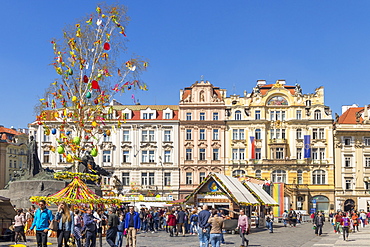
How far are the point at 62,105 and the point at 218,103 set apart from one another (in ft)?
106

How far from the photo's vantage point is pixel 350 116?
73.9 m

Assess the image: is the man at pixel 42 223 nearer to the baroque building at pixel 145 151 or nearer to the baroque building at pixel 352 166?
the baroque building at pixel 145 151

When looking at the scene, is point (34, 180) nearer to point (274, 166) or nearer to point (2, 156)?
point (274, 166)

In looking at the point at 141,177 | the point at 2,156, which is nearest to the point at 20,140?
the point at 2,156

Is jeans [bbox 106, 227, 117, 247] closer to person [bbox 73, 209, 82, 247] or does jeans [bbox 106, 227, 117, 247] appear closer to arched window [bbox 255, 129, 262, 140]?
person [bbox 73, 209, 82, 247]

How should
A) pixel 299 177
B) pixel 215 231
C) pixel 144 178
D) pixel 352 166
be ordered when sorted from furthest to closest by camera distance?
1. pixel 144 178
2. pixel 352 166
3. pixel 299 177
4. pixel 215 231

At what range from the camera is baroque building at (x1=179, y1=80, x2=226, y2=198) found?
227 feet

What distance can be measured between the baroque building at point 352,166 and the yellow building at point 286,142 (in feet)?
4.65

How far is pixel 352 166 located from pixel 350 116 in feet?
24.2

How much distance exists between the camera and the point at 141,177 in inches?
2744

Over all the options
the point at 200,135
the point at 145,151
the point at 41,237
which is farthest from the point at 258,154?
the point at 41,237

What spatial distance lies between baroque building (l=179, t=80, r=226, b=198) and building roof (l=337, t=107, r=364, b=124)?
1586 cm

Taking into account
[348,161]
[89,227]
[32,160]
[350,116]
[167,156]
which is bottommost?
[89,227]

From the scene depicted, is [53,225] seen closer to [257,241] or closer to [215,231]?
[215,231]
